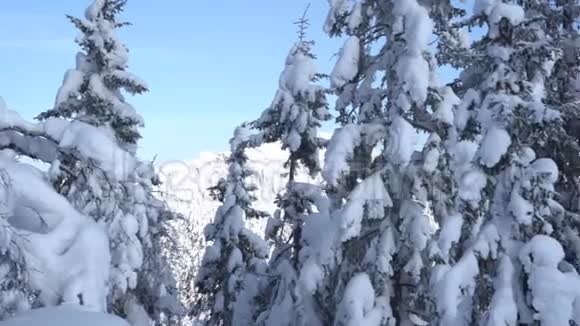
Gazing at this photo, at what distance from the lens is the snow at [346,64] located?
516 inches

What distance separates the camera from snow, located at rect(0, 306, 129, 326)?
550 cm

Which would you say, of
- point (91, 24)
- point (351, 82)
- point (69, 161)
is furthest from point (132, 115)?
point (69, 161)

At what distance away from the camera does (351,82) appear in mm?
13891

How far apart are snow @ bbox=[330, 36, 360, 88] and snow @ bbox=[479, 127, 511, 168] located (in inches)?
135

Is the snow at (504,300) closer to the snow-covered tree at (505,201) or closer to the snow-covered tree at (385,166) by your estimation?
the snow-covered tree at (505,201)

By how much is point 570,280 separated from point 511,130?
2.77 meters

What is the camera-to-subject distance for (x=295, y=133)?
18.9m

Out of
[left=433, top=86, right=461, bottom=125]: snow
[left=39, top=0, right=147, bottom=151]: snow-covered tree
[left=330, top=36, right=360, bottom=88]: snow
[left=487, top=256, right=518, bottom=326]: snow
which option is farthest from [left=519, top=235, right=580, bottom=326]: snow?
[left=39, top=0, right=147, bottom=151]: snow-covered tree

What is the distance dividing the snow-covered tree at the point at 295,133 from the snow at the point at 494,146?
287 inches

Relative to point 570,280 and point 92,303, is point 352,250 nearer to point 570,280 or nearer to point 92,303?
point 570,280

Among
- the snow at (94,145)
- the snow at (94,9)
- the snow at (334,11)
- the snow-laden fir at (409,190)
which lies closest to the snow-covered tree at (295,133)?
the snow-laden fir at (409,190)

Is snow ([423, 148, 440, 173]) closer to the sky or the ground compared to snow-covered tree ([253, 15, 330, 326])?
closer to the ground

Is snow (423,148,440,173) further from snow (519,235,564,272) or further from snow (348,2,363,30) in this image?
snow (348,2,363,30)

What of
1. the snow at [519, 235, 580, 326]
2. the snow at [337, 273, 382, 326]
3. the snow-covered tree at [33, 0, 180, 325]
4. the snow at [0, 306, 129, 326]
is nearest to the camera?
the snow at [0, 306, 129, 326]
